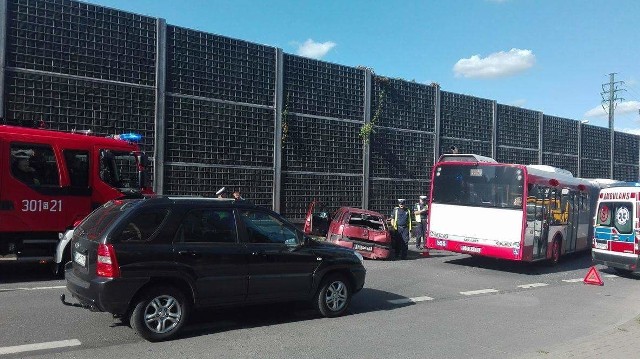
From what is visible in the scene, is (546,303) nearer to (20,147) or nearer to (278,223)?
(278,223)

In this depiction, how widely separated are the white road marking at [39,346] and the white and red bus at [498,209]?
34.3ft

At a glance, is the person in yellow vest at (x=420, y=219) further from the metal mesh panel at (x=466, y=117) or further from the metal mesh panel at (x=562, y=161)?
the metal mesh panel at (x=562, y=161)

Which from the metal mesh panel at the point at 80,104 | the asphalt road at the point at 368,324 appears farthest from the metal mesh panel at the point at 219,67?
the asphalt road at the point at 368,324

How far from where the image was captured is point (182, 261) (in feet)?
21.2

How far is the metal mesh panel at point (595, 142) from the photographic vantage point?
3394 centimetres

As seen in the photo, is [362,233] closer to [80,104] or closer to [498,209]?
[498,209]

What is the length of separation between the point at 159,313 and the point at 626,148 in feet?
131

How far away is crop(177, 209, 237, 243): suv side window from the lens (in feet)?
21.8

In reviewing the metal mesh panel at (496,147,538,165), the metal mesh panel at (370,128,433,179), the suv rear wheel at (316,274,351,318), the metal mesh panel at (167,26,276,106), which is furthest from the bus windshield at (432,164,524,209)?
the metal mesh panel at (496,147,538,165)

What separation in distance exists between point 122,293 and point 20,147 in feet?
16.7

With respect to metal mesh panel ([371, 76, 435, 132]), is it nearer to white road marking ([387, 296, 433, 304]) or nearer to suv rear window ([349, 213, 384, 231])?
A: suv rear window ([349, 213, 384, 231])

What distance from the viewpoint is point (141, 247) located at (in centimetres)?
626

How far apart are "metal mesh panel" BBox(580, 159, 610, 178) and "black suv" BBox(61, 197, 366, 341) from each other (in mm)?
31081

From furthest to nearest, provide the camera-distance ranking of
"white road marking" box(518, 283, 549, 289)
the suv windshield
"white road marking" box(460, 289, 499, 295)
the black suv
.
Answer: the suv windshield < "white road marking" box(518, 283, 549, 289) < "white road marking" box(460, 289, 499, 295) < the black suv
